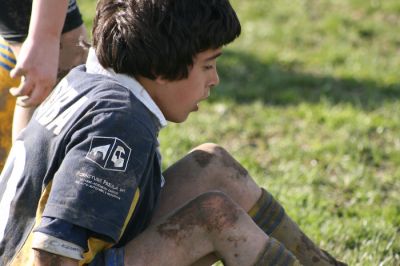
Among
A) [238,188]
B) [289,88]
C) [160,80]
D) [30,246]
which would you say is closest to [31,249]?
[30,246]

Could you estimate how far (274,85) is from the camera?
19.6 feet

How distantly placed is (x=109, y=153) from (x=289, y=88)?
12.5 feet

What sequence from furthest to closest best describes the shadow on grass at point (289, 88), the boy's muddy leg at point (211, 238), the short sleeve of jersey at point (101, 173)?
1. the shadow on grass at point (289, 88)
2. the boy's muddy leg at point (211, 238)
3. the short sleeve of jersey at point (101, 173)

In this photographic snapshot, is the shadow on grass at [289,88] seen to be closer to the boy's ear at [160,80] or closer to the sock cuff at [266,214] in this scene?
the sock cuff at [266,214]

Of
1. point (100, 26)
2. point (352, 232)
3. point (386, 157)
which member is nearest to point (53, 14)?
point (100, 26)

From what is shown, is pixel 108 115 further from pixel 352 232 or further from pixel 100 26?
pixel 352 232

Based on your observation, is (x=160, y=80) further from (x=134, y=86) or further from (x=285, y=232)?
(x=285, y=232)

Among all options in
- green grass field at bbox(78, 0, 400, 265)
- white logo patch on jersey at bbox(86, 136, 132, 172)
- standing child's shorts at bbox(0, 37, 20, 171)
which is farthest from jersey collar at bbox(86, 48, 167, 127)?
green grass field at bbox(78, 0, 400, 265)

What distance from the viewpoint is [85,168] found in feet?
7.16

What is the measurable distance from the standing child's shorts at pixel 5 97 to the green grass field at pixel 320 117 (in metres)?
1.32

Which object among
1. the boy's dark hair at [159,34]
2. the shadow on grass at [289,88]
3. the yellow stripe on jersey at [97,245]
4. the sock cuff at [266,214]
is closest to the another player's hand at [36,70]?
the boy's dark hair at [159,34]

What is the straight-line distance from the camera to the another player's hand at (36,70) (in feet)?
8.18

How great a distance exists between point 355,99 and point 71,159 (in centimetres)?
364

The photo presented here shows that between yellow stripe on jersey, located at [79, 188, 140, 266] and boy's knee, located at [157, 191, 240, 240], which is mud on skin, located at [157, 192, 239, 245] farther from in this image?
yellow stripe on jersey, located at [79, 188, 140, 266]
